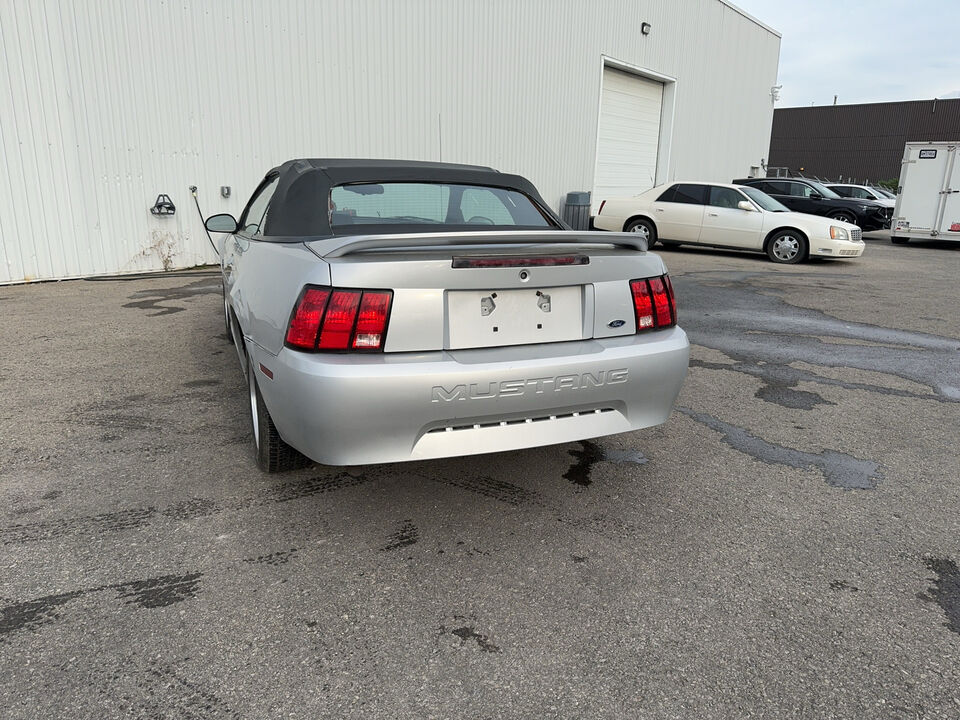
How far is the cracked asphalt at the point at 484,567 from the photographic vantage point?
1.89m

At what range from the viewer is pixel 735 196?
12539mm

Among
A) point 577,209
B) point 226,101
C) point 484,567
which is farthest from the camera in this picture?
point 577,209

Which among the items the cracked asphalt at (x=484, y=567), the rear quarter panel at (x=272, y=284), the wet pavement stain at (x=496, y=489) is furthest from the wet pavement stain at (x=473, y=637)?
the rear quarter panel at (x=272, y=284)

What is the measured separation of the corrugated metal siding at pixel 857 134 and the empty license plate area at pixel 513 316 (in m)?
53.7

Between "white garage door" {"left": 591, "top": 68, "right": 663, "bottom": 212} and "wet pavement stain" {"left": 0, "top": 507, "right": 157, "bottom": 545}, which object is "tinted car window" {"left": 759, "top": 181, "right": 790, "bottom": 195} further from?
"wet pavement stain" {"left": 0, "top": 507, "right": 157, "bottom": 545}

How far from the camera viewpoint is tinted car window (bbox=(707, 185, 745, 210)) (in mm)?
12539

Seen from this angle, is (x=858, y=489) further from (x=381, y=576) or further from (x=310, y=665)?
(x=310, y=665)

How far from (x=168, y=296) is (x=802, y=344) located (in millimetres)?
6678

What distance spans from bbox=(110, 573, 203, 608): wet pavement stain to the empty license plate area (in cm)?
122

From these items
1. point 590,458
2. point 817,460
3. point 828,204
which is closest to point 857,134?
point 828,204

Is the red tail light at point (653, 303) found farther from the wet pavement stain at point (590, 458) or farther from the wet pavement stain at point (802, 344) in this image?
the wet pavement stain at point (802, 344)

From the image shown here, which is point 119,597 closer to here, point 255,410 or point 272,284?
point 255,410

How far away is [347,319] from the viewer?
238 cm

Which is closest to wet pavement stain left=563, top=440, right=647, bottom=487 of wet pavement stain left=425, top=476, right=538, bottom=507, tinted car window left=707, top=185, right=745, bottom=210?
wet pavement stain left=425, top=476, right=538, bottom=507
